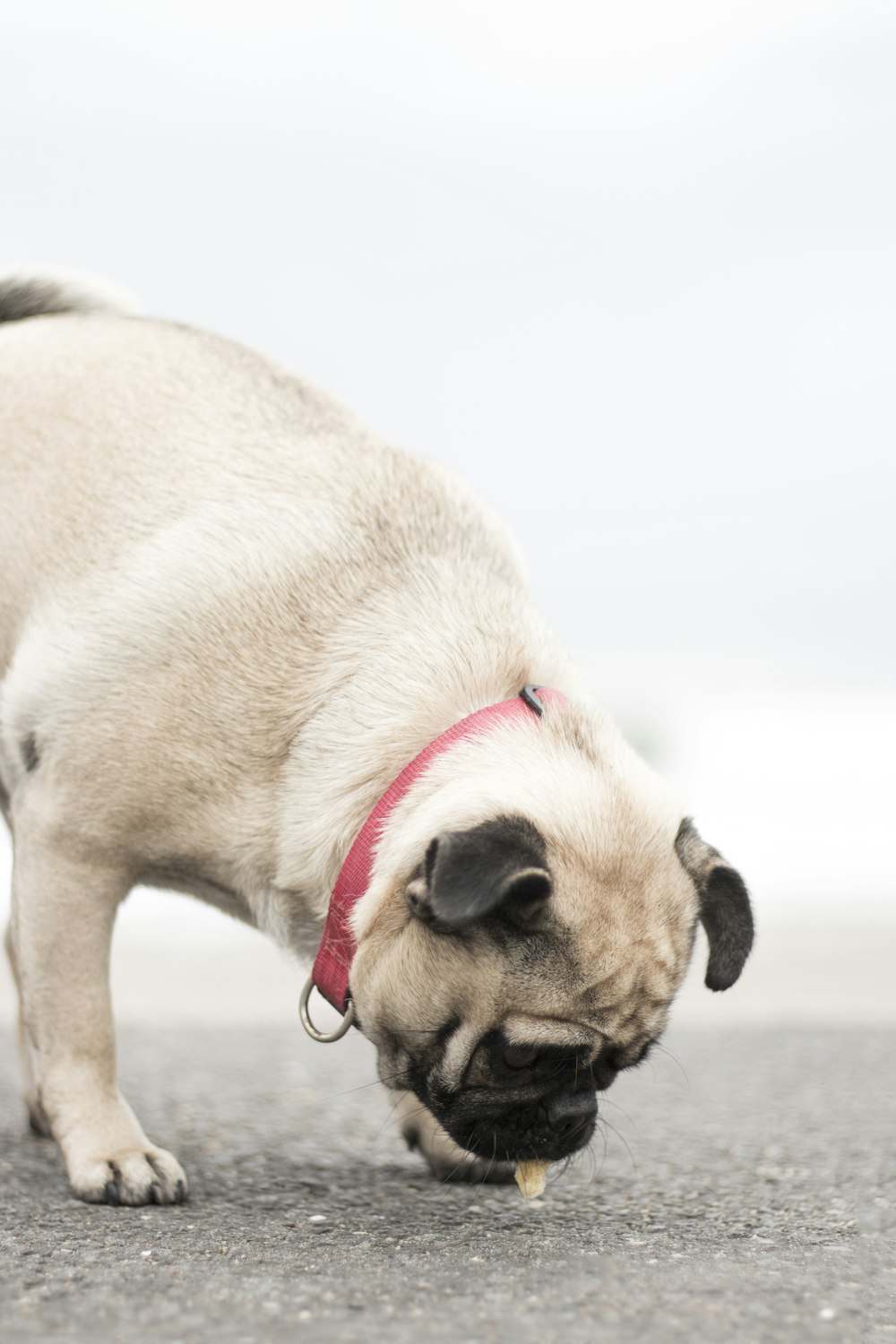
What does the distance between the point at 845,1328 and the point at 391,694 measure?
1.98 meters

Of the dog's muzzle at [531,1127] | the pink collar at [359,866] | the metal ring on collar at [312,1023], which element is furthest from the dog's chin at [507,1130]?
the pink collar at [359,866]

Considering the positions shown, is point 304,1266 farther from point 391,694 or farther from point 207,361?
point 207,361

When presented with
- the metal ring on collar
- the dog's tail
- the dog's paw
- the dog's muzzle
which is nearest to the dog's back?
the dog's tail

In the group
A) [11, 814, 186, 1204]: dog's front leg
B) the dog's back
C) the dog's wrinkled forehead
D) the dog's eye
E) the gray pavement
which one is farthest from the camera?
the dog's back

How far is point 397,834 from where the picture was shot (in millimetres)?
3605

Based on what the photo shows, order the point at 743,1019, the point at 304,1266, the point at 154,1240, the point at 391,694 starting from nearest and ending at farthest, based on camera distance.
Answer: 1. the point at 304,1266
2. the point at 154,1240
3. the point at 391,694
4. the point at 743,1019

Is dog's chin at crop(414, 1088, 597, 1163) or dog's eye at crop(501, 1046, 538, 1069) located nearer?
dog's eye at crop(501, 1046, 538, 1069)

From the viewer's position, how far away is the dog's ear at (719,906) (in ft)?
12.5

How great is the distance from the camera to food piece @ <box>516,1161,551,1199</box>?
12.4 ft

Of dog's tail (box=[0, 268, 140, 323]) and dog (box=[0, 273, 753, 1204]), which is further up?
dog's tail (box=[0, 268, 140, 323])

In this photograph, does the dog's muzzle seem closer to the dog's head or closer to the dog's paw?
the dog's head

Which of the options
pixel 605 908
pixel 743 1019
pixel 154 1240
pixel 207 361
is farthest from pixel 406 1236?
pixel 743 1019

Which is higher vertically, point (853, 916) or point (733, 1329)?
point (733, 1329)

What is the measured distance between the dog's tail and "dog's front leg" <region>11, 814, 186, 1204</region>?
2310 millimetres
